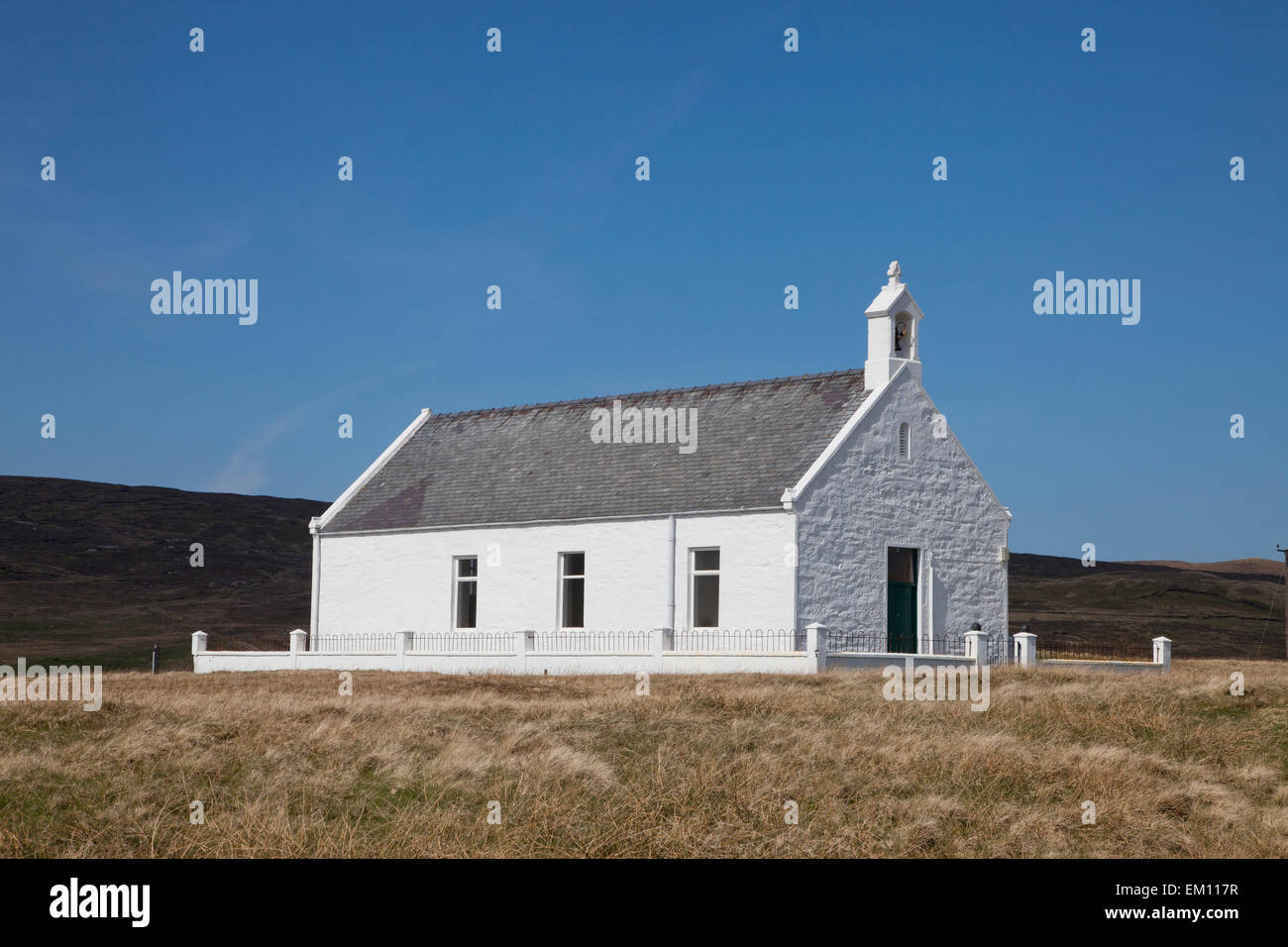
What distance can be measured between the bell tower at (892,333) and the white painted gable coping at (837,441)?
19 cm

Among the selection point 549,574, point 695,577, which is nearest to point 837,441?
point 695,577

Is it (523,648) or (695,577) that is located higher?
(695,577)

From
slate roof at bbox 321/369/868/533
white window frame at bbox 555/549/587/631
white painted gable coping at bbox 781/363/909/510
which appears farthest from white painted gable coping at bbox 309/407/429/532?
white painted gable coping at bbox 781/363/909/510

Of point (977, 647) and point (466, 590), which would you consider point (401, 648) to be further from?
point (977, 647)

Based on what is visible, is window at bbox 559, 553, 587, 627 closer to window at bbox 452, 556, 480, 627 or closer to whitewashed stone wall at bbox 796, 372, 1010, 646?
window at bbox 452, 556, 480, 627

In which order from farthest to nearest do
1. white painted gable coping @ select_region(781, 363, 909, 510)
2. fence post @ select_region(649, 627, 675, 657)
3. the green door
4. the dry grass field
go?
1. the green door
2. fence post @ select_region(649, 627, 675, 657)
3. white painted gable coping @ select_region(781, 363, 909, 510)
4. the dry grass field

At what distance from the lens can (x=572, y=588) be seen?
35.4 metres

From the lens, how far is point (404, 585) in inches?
1512

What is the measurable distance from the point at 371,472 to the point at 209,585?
71138 millimetres

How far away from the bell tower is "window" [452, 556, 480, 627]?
38.1 feet

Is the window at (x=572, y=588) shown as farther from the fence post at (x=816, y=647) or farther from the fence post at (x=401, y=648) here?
the fence post at (x=816, y=647)

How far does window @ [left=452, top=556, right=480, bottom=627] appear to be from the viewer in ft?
123
